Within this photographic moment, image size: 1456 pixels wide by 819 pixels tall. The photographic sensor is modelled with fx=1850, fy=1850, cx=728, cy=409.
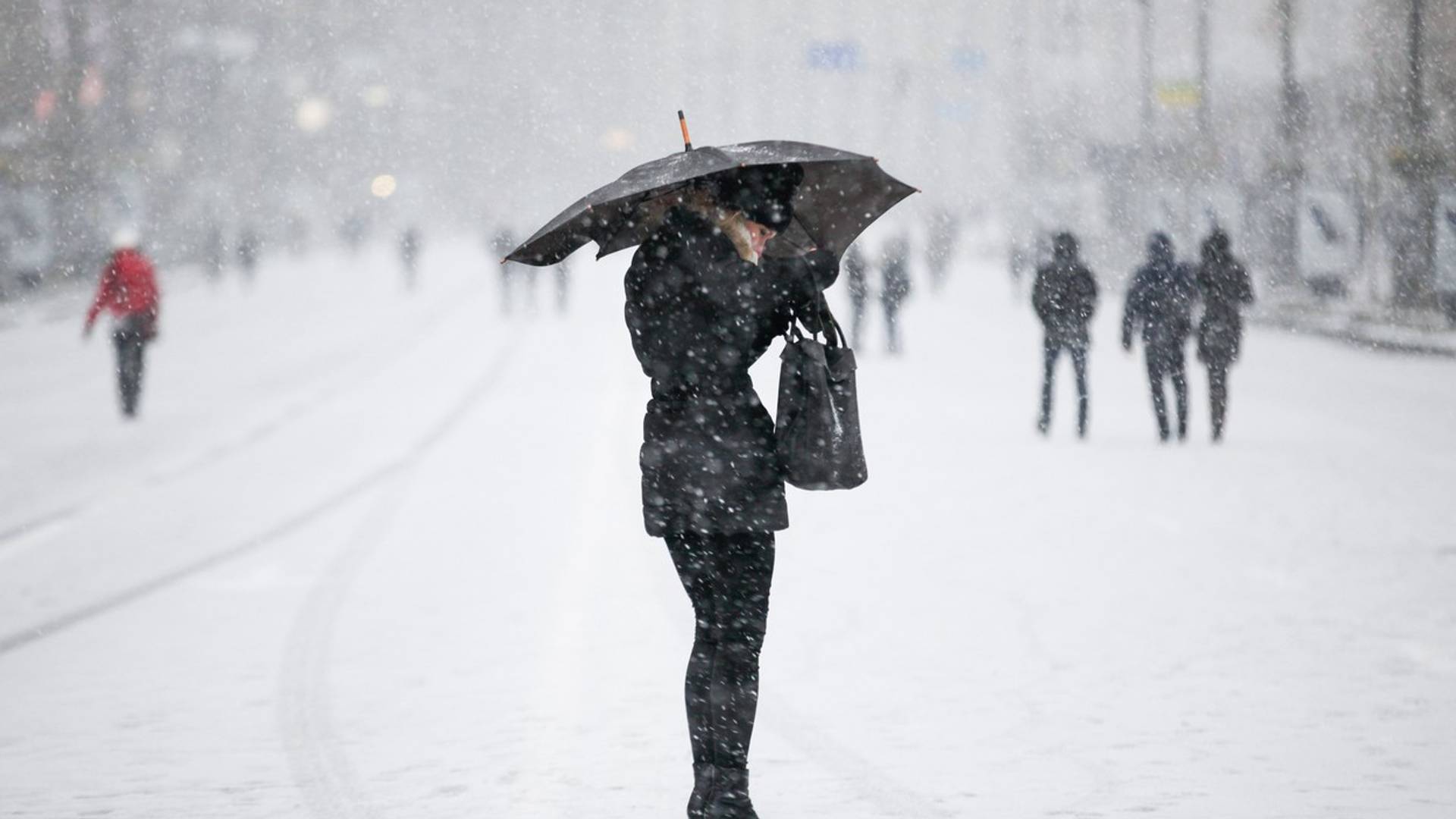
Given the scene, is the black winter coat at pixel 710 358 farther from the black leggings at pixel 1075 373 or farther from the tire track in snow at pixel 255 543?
the black leggings at pixel 1075 373

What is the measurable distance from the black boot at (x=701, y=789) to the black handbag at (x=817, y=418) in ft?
2.79

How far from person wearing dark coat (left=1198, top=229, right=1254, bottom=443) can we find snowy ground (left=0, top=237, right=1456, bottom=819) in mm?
795

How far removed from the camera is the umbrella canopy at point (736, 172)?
15.8 feet

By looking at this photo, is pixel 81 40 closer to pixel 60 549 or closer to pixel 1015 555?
pixel 60 549

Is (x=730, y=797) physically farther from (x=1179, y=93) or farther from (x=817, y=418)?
(x=1179, y=93)

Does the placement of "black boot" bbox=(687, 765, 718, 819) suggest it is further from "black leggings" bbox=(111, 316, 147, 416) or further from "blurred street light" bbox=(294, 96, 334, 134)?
"blurred street light" bbox=(294, 96, 334, 134)

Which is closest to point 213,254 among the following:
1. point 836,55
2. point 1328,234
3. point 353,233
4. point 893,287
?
→ point 353,233

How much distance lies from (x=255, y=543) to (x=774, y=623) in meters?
4.09

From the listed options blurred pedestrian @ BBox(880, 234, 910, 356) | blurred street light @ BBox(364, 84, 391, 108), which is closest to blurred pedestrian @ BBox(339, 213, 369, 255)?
blurred pedestrian @ BBox(880, 234, 910, 356)

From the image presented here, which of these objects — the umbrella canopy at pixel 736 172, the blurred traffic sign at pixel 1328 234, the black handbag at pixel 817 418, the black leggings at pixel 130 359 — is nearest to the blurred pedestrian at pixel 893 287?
the blurred traffic sign at pixel 1328 234

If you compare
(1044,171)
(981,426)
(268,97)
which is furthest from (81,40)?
(268,97)

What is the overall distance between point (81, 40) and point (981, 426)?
2984 cm

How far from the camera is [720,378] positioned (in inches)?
183

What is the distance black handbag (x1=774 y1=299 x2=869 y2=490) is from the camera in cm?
464
